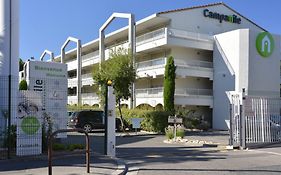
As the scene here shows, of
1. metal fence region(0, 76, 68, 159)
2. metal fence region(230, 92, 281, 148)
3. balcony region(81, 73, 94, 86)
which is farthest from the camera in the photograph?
balcony region(81, 73, 94, 86)

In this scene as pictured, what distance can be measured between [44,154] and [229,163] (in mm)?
6433

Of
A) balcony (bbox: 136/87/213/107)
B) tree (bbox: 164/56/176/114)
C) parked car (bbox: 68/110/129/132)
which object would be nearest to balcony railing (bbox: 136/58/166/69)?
balcony (bbox: 136/87/213/107)

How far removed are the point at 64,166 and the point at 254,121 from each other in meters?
10.4

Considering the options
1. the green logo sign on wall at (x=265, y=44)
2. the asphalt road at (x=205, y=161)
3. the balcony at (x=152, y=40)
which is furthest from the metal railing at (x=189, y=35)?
the asphalt road at (x=205, y=161)

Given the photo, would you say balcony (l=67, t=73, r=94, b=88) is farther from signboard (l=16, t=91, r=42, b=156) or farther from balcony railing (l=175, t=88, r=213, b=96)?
signboard (l=16, t=91, r=42, b=156)

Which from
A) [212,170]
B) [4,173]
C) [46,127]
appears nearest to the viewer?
[4,173]

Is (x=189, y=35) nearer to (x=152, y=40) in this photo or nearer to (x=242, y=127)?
(x=152, y=40)

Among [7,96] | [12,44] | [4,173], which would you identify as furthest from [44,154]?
[12,44]

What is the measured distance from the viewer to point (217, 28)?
4159cm

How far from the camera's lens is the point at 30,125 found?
44.5 feet

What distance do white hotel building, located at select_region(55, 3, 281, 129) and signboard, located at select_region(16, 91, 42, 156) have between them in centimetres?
1953

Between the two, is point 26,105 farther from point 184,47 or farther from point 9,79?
point 184,47

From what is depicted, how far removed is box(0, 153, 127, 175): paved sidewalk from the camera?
33.9ft

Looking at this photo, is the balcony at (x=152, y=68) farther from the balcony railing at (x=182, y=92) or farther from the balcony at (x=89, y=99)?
the balcony at (x=89, y=99)
